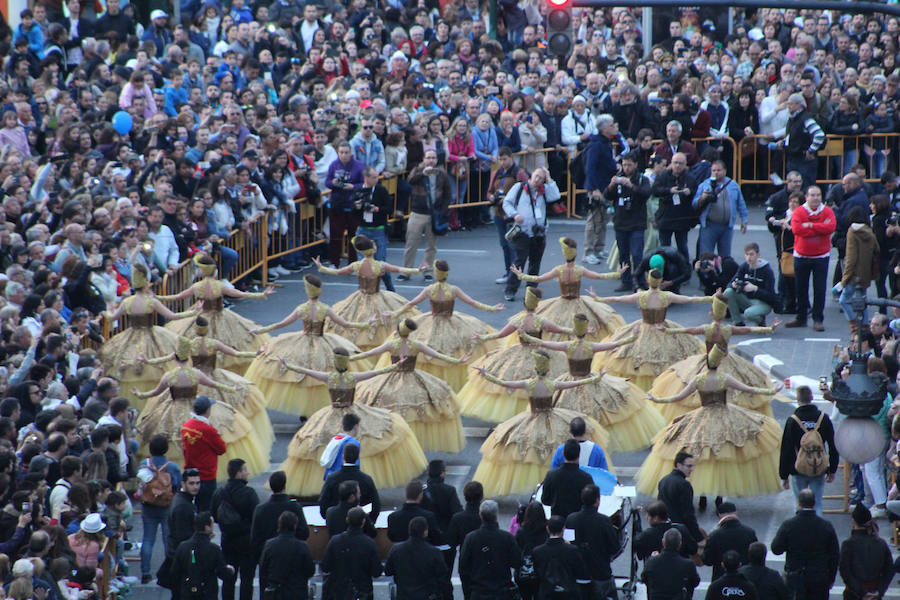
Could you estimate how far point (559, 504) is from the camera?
44.0 ft

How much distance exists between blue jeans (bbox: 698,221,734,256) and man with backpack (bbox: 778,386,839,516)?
8.33m

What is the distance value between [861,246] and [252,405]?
852 centimetres

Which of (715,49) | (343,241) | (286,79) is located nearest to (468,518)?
(343,241)

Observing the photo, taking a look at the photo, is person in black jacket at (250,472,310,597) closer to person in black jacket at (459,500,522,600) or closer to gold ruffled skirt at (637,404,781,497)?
person in black jacket at (459,500,522,600)

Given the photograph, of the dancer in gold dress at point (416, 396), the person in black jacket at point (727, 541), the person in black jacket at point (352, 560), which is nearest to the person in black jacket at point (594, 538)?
the person in black jacket at point (727, 541)

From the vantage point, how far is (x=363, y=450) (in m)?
15.4

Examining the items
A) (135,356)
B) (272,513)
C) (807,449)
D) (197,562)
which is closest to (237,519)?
(272,513)

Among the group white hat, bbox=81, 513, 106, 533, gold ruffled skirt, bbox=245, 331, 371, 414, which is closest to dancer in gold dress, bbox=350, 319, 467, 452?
gold ruffled skirt, bbox=245, 331, 371, 414

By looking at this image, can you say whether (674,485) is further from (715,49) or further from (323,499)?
(715,49)

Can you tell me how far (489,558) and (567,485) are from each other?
140cm

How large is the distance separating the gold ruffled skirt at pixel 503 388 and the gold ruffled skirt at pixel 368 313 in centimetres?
188

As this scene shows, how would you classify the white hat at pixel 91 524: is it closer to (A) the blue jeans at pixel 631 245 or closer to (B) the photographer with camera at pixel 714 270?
(B) the photographer with camera at pixel 714 270

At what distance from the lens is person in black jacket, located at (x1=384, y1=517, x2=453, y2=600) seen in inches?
482

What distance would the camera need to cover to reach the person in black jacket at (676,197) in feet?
75.3
